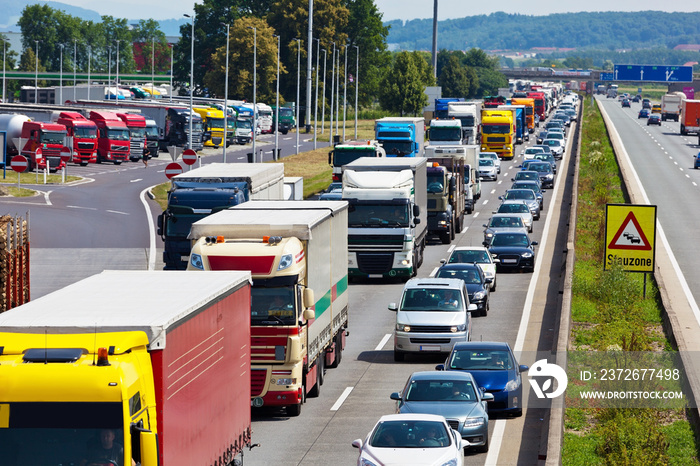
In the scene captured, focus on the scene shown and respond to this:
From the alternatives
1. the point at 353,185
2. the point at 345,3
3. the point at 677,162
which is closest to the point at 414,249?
the point at 353,185

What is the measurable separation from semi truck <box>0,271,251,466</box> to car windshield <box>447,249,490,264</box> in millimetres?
22408

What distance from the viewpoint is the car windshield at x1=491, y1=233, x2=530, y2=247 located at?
39.9 meters

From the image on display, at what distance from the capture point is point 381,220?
35.8m

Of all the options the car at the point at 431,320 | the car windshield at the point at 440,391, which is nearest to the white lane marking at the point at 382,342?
the car at the point at 431,320

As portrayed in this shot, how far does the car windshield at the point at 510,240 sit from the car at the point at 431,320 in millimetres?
13923

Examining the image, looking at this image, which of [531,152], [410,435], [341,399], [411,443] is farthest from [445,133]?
[411,443]

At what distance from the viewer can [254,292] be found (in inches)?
760

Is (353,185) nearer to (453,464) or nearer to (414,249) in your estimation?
(414,249)

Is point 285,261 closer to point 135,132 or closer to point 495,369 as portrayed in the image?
point 495,369

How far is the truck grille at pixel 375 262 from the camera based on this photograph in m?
36.2

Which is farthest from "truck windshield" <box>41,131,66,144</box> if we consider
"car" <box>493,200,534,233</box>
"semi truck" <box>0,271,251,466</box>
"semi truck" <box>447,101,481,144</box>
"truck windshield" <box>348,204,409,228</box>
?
"semi truck" <box>0,271,251,466</box>

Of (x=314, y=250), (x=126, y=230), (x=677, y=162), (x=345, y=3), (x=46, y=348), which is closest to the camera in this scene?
(x=46, y=348)

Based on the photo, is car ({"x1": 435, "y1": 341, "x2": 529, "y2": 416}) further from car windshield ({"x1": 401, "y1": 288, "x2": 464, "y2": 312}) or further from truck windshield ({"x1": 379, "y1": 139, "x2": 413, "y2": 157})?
truck windshield ({"x1": 379, "y1": 139, "x2": 413, "y2": 157})

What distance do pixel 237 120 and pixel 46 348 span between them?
93762 millimetres
